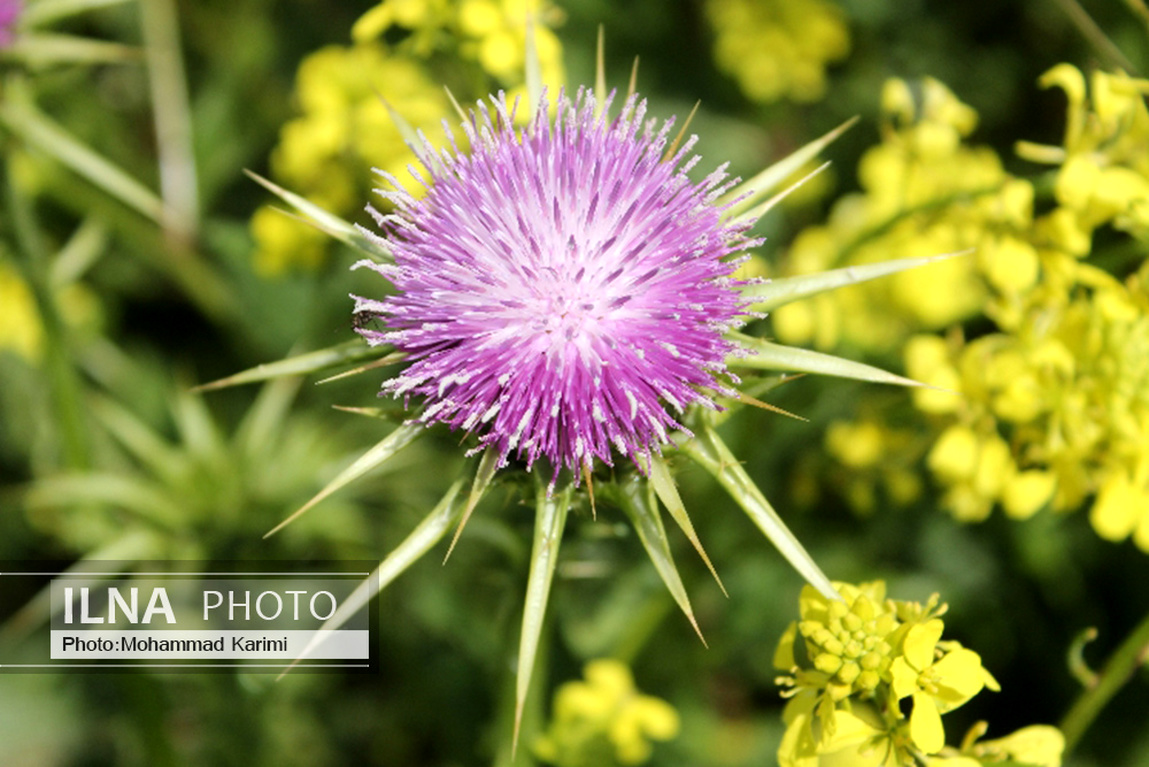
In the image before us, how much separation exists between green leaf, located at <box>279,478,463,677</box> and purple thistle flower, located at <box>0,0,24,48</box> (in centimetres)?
215

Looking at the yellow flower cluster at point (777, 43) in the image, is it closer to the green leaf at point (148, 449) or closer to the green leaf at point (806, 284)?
the green leaf at point (806, 284)

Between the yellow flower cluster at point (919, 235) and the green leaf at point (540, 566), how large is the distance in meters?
1.49

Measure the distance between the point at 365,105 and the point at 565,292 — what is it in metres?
1.86

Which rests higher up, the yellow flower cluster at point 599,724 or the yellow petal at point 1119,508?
the yellow petal at point 1119,508

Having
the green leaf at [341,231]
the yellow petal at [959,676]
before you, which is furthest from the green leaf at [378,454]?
the yellow petal at [959,676]

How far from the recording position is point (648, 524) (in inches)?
85.2

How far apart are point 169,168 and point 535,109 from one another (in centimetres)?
256

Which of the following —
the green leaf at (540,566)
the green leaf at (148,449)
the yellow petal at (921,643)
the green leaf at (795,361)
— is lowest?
the yellow petal at (921,643)

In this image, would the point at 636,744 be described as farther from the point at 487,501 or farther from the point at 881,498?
the point at 881,498

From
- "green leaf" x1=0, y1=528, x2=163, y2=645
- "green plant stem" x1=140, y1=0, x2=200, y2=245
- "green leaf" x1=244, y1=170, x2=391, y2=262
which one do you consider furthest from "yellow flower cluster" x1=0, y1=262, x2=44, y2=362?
"green leaf" x1=244, y1=170, x2=391, y2=262

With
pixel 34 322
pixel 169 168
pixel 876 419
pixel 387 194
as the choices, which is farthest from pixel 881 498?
pixel 34 322

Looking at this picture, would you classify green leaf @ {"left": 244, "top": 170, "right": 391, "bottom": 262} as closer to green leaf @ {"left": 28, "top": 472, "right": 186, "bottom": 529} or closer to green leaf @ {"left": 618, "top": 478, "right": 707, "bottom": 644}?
green leaf @ {"left": 618, "top": 478, "right": 707, "bottom": 644}

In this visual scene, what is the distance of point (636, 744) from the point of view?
3.04 metres

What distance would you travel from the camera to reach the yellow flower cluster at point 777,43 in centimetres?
461
